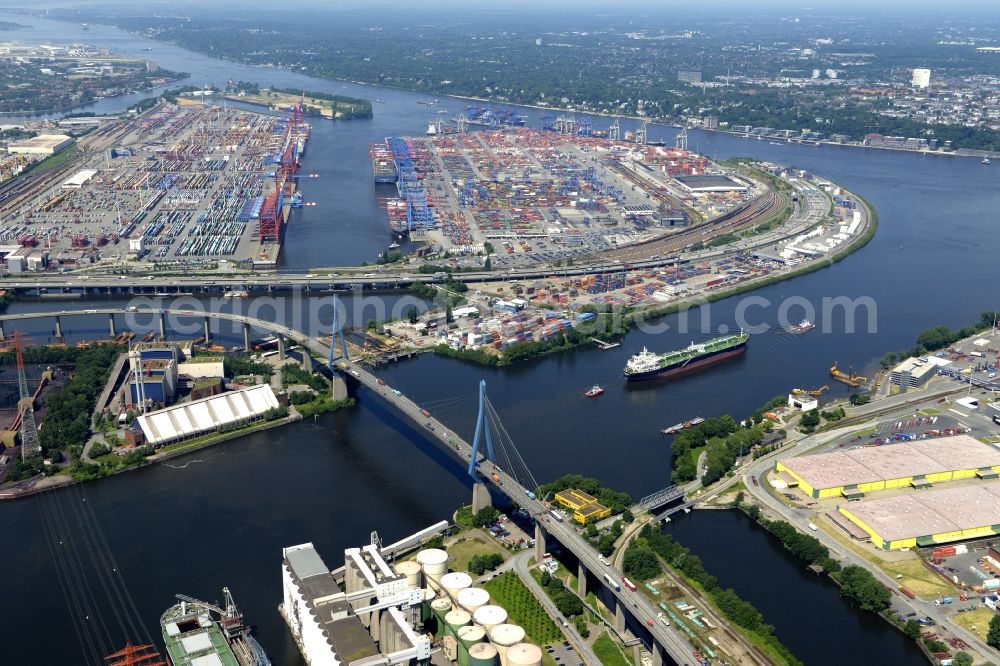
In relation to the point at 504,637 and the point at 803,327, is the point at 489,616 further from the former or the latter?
the point at 803,327

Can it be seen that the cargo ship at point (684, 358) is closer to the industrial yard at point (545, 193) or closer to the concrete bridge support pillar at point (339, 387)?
the concrete bridge support pillar at point (339, 387)

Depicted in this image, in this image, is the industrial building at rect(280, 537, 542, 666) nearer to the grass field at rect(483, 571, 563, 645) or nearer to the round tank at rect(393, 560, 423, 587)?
the round tank at rect(393, 560, 423, 587)

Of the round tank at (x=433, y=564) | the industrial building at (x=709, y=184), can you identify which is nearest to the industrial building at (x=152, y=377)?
the round tank at (x=433, y=564)

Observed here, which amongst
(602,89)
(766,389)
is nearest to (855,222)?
(766,389)

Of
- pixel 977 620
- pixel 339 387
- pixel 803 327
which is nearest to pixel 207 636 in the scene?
pixel 339 387

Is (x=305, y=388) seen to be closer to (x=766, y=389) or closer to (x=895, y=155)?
(x=766, y=389)

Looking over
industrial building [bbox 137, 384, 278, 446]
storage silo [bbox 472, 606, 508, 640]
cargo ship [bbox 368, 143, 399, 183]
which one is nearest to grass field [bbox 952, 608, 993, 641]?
storage silo [bbox 472, 606, 508, 640]
